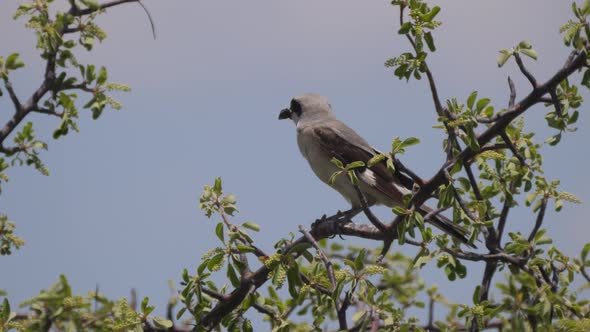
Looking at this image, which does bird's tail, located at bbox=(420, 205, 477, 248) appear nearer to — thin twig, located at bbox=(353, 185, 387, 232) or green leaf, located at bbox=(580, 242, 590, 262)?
thin twig, located at bbox=(353, 185, 387, 232)

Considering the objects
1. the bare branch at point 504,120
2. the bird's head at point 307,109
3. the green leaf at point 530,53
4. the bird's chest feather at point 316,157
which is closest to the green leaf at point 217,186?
the bare branch at point 504,120

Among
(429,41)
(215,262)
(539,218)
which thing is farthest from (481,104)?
(215,262)

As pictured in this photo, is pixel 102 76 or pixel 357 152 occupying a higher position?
pixel 357 152

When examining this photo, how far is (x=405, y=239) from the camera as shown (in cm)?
382

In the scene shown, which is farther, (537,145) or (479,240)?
(537,145)

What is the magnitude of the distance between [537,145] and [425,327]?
111 cm

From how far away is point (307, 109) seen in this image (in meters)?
7.58

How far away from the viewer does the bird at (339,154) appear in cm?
596

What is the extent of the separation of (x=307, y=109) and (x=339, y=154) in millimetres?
1254

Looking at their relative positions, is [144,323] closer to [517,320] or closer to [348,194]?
[517,320]

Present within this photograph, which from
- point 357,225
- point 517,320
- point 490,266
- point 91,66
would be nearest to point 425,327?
point 490,266

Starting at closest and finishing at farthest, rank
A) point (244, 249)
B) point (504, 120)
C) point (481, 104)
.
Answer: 1. point (504, 120)
2. point (481, 104)
3. point (244, 249)

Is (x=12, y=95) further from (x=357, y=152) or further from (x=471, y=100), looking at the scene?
(x=357, y=152)

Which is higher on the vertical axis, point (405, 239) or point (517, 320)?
point (405, 239)
